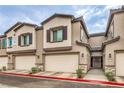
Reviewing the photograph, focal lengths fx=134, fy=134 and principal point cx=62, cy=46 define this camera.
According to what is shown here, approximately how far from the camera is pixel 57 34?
1712 centimetres

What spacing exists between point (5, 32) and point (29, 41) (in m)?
6.23

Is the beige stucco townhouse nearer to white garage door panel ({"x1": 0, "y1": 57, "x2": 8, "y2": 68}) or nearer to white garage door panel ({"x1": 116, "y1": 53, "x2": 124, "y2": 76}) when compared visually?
white garage door panel ({"x1": 116, "y1": 53, "x2": 124, "y2": 76})

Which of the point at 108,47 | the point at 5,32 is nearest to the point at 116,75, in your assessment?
the point at 108,47

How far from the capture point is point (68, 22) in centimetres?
1599

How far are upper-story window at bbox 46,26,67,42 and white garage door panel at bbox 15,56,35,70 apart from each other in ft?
14.5

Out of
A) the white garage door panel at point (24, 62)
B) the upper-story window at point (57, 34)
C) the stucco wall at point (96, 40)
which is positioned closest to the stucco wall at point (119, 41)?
the upper-story window at point (57, 34)

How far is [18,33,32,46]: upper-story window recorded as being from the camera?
64.3 ft

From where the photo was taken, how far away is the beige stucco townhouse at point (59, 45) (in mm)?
13664

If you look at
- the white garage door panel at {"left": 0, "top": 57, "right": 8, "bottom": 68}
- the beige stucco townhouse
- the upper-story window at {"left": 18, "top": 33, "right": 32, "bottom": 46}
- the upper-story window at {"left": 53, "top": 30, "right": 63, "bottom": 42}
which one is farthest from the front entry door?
the white garage door panel at {"left": 0, "top": 57, "right": 8, "bottom": 68}

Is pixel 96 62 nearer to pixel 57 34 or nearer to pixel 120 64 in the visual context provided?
pixel 57 34

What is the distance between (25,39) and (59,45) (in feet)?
21.4

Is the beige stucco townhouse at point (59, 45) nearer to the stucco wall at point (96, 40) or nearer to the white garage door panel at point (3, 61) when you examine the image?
the white garage door panel at point (3, 61)
